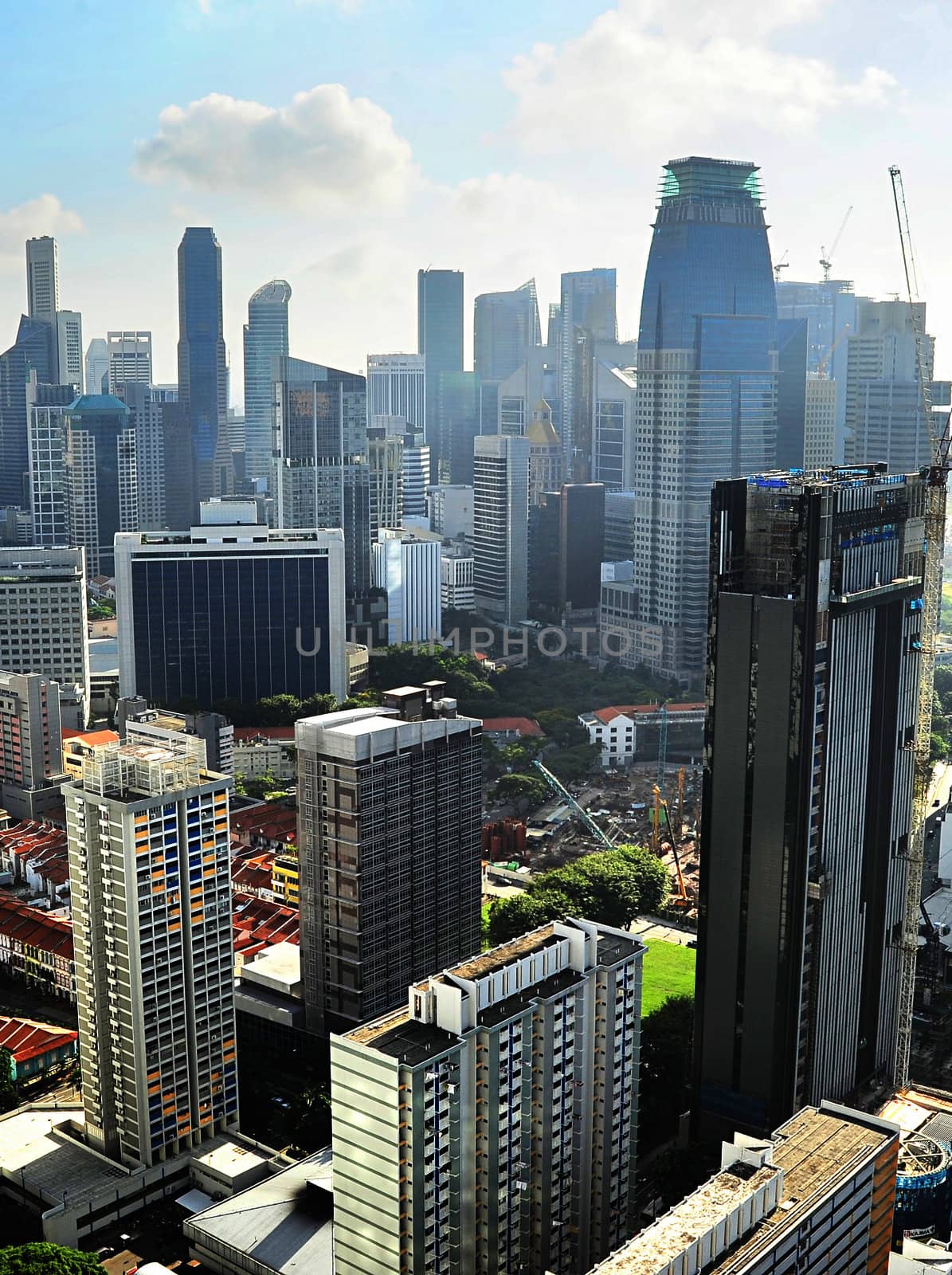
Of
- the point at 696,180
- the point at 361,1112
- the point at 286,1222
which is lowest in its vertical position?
the point at 286,1222

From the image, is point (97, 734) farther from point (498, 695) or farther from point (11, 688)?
point (498, 695)

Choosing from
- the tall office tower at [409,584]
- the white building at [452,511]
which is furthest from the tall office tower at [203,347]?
the tall office tower at [409,584]

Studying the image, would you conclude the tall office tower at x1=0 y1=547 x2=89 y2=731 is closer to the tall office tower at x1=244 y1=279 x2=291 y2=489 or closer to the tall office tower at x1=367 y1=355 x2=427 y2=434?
the tall office tower at x1=244 y1=279 x2=291 y2=489

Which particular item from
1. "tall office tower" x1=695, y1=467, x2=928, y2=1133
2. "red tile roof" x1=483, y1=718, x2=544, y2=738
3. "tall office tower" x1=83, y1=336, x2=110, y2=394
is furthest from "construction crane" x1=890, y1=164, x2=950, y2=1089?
"tall office tower" x1=83, y1=336, x2=110, y2=394

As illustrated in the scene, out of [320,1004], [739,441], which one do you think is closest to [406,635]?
[739,441]

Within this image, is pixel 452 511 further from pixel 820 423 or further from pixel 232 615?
pixel 232 615

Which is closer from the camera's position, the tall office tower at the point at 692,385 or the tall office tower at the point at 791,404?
the tall office tower at the point at 692,385

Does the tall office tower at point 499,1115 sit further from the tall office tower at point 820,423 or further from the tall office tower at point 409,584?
the tall office tower at point 820,423
